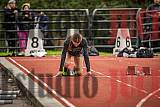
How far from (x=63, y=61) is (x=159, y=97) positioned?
3572mm

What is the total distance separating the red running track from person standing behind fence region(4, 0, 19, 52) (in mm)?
3312

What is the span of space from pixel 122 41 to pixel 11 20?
463cm

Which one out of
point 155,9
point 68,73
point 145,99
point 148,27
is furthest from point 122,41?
point 145,99

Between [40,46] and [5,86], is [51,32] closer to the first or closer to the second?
[40,46]

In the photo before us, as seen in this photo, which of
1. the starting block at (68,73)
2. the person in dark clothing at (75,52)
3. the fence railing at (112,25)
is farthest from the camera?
the fence railing at (112,25)

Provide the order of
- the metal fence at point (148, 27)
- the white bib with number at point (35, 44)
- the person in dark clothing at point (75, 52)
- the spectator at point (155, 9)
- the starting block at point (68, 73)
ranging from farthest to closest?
1. the metal fence at point (148, 27)
2. the spectator at point (155, 9)
3. the white bib with number at point (35, 44)
4. the starting block at point (68, 73)
5. the person in dark clothing at point (75, 52)

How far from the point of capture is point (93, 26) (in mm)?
23453

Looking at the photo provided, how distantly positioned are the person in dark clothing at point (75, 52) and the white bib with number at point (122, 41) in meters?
7.73

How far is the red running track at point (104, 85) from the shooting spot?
10.7 metres

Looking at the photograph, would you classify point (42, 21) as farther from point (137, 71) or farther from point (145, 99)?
point (145, 99)

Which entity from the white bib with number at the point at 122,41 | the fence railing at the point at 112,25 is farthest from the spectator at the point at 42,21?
the white bib with number at the point at 122,41

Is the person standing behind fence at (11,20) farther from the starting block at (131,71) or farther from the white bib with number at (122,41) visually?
the starting block at (131,71)

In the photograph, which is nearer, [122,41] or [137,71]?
[137,71]

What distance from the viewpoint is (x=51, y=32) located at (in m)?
23.4
